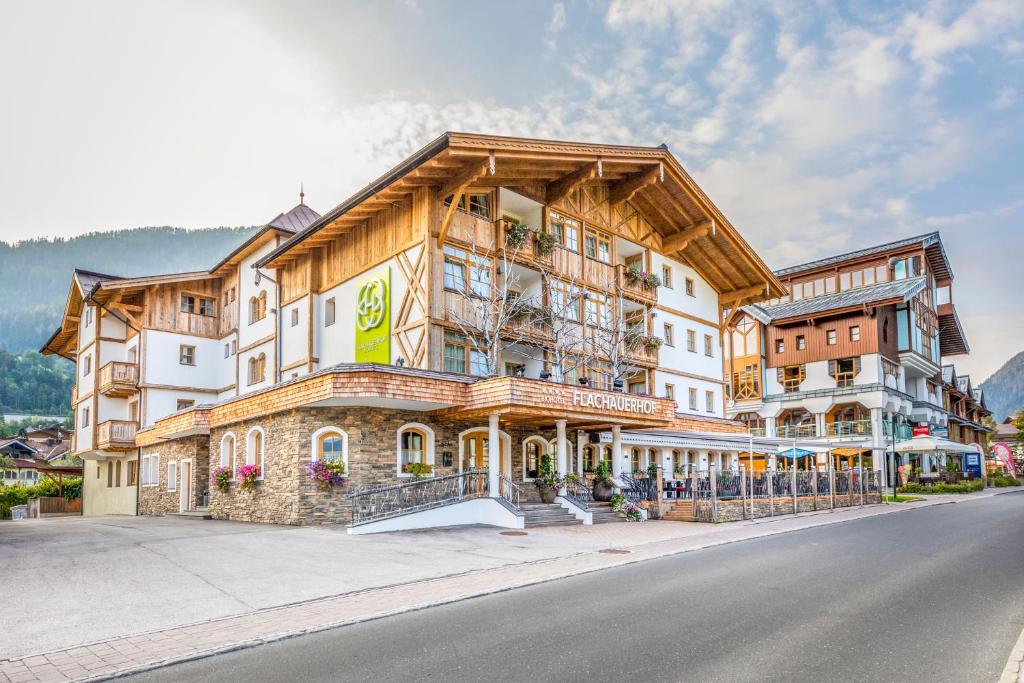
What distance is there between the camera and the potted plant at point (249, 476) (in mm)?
22516

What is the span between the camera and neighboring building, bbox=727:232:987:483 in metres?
48.4

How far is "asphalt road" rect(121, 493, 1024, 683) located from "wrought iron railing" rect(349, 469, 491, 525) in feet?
21.9

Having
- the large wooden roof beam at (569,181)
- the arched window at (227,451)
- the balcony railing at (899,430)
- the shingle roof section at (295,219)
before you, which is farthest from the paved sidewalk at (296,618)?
the balcony railing at (899,430)

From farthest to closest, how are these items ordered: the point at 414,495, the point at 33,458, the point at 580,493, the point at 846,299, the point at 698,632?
the point at 33,458, the point at 846,299, the point at 580,493, the point at 414,495, the point at 698,632

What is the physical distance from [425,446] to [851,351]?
35957mm

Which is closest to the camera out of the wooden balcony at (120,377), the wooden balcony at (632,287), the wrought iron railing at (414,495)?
the wrought iron railing at (414,495)

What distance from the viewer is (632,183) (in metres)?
30.1

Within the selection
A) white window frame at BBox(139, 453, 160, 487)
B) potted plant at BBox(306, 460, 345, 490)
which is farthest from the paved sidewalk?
white window frame at BBox(139, 453, 160, 487)

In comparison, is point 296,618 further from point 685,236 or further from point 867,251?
point 867,251

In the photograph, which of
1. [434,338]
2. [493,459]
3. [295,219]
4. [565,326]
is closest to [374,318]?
[434,338]

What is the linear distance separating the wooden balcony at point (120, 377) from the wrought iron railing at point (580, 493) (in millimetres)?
22023

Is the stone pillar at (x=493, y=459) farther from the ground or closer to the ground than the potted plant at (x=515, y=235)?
closer to the ground

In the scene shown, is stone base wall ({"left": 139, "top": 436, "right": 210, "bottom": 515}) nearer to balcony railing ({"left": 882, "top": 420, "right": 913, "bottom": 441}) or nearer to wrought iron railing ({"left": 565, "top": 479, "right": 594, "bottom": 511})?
wrought iron railing ({"left": 565, "top": 479, "right": 594, "bottom": 511})

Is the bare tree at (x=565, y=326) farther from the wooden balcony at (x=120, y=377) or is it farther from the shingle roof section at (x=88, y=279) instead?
the shingle roof section at (x=88, y=279)
